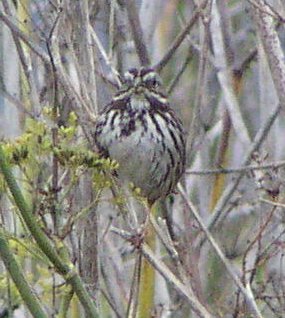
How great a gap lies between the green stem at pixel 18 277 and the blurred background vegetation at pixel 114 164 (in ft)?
0.04

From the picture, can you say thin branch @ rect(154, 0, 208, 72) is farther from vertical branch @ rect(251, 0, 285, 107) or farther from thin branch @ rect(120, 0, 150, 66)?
vertical branch @ rect(251, 0, 285, 107)

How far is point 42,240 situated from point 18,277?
0.33 feet

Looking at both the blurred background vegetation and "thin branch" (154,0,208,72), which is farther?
"thin branch" (154,0,208,72)

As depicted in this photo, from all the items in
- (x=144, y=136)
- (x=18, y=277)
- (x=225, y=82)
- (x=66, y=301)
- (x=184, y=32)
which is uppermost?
(x=184, y=32)

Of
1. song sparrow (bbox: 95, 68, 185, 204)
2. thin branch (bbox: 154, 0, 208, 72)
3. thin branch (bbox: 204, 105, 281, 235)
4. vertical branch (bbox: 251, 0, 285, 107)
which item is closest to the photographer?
vertical branch (bbox: 251, 0, 285, 107)

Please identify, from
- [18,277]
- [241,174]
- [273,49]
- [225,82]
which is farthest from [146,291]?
[18,277]

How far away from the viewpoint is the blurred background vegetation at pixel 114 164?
8.66 feet

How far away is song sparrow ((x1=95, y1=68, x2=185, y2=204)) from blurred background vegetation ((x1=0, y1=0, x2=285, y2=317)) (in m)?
0.12

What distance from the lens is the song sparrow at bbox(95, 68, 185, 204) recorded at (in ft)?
14.1

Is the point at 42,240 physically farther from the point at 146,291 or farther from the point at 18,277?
the point at 146,291

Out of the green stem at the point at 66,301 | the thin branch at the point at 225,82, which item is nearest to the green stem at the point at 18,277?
the green stem at the point at 66,301

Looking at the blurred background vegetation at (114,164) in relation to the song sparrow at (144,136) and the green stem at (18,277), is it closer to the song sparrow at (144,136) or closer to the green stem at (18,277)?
the green stem at (18,277)

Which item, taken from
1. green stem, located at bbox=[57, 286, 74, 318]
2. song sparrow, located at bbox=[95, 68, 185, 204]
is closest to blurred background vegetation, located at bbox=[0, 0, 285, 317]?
green stem, located at bbox=[57, 286, 74, 318]

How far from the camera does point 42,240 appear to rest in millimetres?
2414
